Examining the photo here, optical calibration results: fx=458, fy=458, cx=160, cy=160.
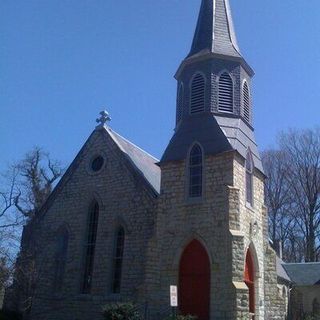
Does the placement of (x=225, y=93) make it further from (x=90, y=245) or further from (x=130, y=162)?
(x=90, y=245)

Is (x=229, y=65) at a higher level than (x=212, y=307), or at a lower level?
higher

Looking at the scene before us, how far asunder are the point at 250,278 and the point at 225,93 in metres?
8.20

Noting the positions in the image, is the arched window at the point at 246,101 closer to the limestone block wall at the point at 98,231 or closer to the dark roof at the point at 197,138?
the dark roof at the point at 197,138

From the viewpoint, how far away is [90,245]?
21.2 meters

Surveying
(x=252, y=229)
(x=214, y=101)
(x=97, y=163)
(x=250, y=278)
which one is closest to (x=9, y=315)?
(x=97, y=163)

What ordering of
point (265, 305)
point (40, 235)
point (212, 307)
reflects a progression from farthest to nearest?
point (40, 235) → point (265, 305) → point (212, 307)

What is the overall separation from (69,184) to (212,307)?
390 inches

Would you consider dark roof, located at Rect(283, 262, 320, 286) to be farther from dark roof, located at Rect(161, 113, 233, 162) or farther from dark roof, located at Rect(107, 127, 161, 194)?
dark roof, located at Rect(161, 113, 233, 162)

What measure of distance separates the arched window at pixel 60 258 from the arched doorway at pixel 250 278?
28.0 ft

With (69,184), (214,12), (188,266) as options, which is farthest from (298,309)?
(214,12)

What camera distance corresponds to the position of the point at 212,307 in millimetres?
16625

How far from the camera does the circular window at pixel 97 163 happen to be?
73.6ft

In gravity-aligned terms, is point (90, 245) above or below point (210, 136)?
below

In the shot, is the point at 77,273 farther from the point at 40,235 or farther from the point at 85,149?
the point at 85,149
